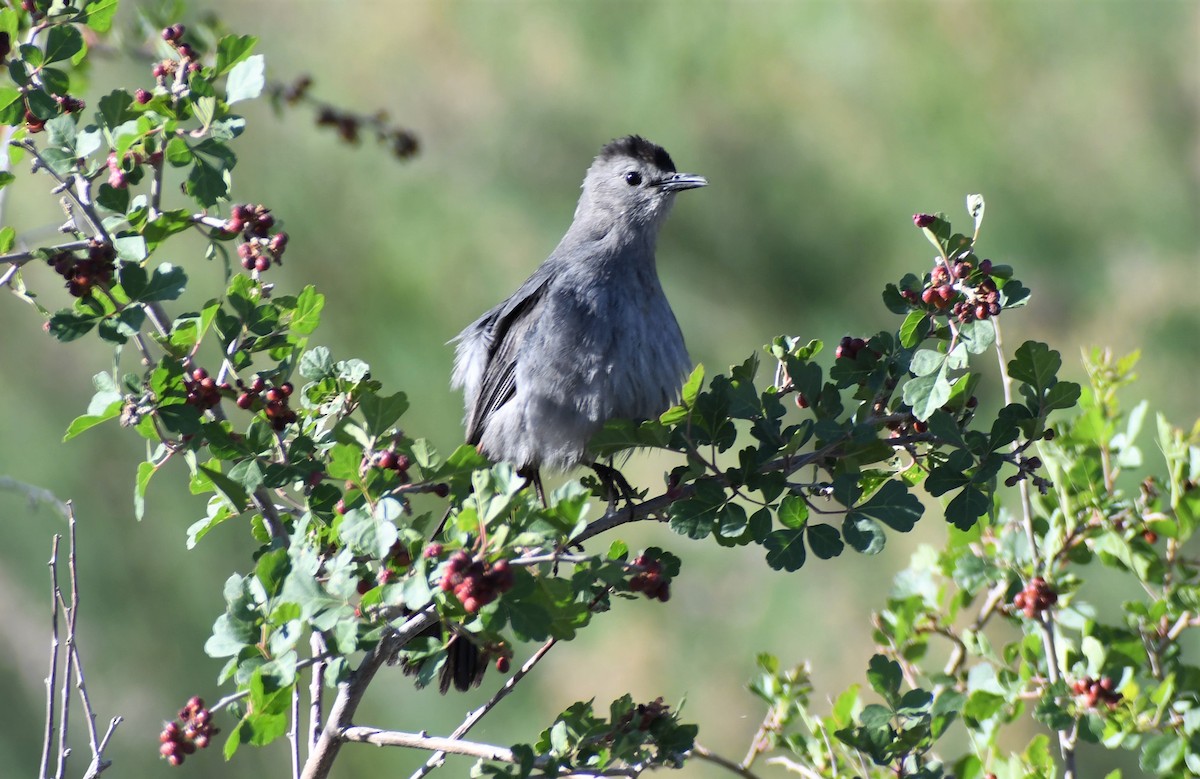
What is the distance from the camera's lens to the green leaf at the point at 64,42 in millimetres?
2080

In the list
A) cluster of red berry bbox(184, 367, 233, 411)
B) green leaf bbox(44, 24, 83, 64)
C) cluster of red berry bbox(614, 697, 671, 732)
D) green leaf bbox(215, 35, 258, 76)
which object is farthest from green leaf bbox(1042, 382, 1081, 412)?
green leaf bbox(44, 24, 83, 64)

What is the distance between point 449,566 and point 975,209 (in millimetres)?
→ 1087

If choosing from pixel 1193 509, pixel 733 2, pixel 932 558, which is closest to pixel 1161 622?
pixel 1193 509

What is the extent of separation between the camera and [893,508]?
2053mm

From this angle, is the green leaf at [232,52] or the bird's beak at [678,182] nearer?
the green leaf at [232,52]

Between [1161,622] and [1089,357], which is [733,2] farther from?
[1161,622]

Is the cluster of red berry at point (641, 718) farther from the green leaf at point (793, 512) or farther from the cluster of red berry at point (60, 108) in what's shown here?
the cluster of red berry at point (60, 108)

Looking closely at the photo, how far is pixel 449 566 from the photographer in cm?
167

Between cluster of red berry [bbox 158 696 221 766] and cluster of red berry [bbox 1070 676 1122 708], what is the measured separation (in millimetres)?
1652

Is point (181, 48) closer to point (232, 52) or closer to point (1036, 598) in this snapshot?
Answer: point (232, 52)

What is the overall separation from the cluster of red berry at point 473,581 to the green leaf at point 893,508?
2.36ft

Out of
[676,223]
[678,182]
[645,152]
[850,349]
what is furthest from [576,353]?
[676,223]

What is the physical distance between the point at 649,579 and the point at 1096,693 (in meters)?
1.03

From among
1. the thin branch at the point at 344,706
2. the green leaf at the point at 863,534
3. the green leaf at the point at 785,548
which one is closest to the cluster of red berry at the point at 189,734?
the thin branch at the point at 344,706
